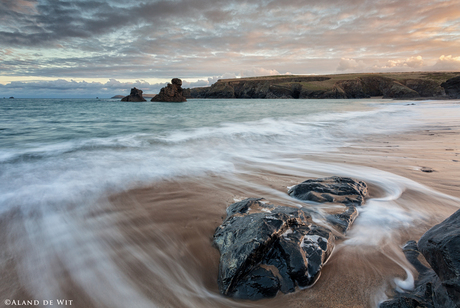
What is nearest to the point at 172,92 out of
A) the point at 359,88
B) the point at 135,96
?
the point at 135,96

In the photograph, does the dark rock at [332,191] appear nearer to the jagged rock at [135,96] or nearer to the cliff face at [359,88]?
the cliff face at [359,88]

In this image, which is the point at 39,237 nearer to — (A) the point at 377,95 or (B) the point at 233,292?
(B) the point at 233,292

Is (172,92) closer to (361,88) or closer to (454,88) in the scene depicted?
(361,88)

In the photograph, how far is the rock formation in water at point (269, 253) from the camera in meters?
1.82

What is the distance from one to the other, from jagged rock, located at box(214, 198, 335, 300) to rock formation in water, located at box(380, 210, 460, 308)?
0.58 m

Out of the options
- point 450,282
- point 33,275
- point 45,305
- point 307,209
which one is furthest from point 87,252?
point 450,282

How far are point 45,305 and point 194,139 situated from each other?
6966 mm

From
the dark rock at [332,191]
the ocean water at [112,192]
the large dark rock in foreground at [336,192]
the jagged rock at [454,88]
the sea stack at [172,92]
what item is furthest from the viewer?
the sea stack at [172,92]

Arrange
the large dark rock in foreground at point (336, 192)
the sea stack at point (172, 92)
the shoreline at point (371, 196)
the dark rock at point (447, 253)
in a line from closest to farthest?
the dark rock at point (447, 253), the shoreline at point (371, 196), the large dark rock in foreground at point (336, 192), the sea stack at point (172, 92)

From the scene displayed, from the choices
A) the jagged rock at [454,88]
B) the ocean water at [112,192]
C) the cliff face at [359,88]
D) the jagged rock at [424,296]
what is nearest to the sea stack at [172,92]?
the cliff face at [359,88]

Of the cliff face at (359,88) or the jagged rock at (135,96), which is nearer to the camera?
the cliff face at (359,88)

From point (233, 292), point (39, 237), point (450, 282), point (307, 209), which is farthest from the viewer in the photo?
point (307, 209)

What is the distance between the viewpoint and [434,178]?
3953 mm

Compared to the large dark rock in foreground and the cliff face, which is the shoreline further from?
the cliff face
